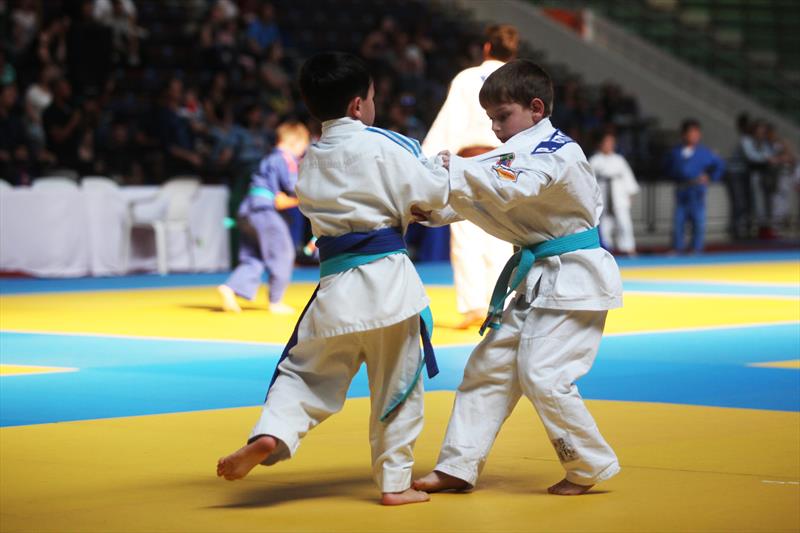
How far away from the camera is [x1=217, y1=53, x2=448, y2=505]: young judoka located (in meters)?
4.22

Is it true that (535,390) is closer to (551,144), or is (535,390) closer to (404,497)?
(404,497)

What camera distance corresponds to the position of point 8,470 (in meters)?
4.75

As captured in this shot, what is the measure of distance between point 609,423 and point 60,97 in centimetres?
1203

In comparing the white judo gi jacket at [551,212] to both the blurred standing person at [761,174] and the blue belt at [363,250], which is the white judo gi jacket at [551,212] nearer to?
the blue belt at [363,250]

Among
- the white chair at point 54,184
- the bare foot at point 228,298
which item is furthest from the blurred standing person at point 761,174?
the bare foot at point 228,298

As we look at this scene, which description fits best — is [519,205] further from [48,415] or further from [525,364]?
[48,415]

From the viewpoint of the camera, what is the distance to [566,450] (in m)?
4.32

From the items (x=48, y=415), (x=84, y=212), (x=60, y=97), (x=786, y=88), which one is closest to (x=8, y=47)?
(x=60, y=97)

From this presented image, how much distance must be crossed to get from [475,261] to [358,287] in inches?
196

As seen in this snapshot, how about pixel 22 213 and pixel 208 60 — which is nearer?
pixel 22 213

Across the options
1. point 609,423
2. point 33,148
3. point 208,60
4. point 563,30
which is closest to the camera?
point 609,423

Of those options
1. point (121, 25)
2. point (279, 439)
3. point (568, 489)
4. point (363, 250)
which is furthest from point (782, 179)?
point (279, 439)

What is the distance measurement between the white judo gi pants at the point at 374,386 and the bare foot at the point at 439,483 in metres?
0.11

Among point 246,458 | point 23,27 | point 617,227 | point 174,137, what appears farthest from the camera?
point 617,227
